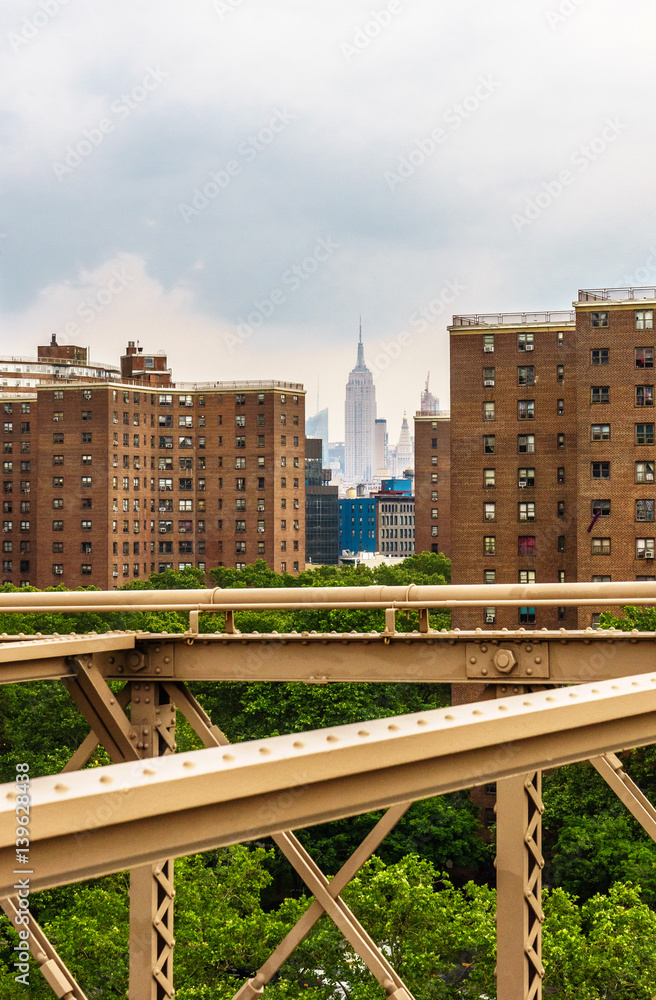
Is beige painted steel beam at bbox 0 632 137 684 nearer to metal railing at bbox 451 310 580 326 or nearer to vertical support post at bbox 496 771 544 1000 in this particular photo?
vertical support post at bbox 496 771 544 1000

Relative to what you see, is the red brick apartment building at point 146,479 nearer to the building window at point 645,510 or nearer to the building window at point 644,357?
the building window at point 644,357

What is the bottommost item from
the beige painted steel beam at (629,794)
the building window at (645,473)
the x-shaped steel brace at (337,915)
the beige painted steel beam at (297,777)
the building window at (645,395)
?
the x-shaped steel brace at (337,915)

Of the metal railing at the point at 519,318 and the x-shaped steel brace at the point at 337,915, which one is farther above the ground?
the metal railing at the point at 519,318

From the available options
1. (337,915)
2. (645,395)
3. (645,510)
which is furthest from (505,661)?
(645,395)

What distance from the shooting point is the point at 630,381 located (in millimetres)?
72250

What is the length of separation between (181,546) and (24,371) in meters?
50.1

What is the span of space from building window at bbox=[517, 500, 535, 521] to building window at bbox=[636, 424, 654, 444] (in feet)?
30.6

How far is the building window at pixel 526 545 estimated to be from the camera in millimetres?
76688

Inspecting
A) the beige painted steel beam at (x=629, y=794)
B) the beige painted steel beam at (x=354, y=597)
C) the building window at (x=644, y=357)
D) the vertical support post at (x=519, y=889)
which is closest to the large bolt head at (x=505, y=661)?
the beige painted steel beam at (x=354, y=597)

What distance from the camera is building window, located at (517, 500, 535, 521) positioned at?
254 feet

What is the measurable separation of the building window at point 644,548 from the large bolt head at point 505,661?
217 ft

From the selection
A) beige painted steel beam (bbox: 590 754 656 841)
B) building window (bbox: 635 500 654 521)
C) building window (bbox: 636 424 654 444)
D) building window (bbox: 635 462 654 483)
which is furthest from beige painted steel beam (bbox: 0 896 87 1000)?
building window (bbox: 636 424 654 444)

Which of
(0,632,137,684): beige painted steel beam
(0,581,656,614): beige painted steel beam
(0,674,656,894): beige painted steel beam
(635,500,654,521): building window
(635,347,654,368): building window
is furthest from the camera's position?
(635,347,654,368): building window

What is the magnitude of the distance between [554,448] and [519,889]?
239 ft
